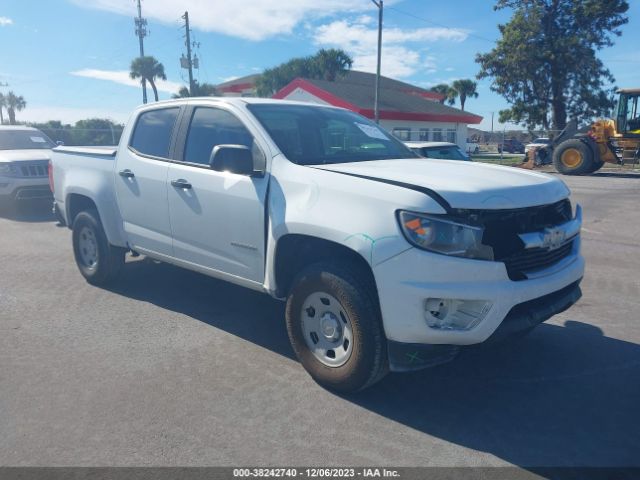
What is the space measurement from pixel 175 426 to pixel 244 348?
118 cm

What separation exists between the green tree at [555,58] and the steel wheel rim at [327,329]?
36013 millimetres

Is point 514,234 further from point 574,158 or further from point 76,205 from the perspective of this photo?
point 574,158

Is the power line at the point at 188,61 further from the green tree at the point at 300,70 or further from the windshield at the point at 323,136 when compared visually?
the windshield at the point at 323,136

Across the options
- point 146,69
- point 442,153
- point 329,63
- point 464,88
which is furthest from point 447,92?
point 442,153

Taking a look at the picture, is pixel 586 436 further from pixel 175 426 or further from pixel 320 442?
pixel 175 426

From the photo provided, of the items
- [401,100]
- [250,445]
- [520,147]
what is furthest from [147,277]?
[520,147]

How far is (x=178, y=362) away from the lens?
403 centimetres

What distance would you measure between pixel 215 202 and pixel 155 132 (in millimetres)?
1345

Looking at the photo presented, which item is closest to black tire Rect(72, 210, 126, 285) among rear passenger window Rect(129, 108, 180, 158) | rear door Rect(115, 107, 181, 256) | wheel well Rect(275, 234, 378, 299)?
rear door Rect(115, 107, 181, 256)

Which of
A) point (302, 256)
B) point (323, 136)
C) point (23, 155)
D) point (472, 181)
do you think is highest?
point (323, 136)

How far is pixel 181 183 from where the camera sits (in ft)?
14.6

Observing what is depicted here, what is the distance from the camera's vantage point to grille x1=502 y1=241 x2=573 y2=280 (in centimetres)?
316

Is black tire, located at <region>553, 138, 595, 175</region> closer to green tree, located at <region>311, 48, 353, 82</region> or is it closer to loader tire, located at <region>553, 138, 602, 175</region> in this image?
loader tire, located at <region>553, 138, 602, 175</region>

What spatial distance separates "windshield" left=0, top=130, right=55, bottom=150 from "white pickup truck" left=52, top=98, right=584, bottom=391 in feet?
28.3
